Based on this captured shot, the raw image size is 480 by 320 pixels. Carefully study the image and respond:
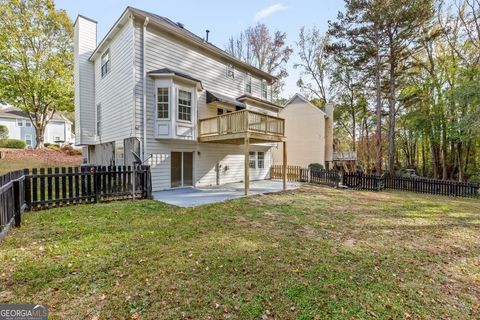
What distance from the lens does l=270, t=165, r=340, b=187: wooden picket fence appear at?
→ 1491 cm

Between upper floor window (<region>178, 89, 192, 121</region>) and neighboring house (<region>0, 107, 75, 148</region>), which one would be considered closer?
upper floor window (<region>178, 89, 192, 121</region>)

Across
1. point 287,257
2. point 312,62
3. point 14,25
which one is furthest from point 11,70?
point 312,62

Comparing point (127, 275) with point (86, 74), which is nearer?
point (127, 275)

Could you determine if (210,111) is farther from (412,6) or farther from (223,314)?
(412,6)

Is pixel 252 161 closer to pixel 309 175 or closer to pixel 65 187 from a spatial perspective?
pixel 309 175

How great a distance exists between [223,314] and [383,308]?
198 centimetres

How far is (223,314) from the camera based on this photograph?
2598 mm

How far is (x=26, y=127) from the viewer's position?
32.1 metres

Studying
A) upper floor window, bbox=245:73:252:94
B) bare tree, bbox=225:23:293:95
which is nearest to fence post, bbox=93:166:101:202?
upper floor window, bbox=245:73:252:94

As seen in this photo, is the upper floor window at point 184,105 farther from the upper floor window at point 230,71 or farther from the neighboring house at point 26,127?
the neighboring house at point 26,127

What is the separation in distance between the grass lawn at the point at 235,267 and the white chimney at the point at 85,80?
407 inches

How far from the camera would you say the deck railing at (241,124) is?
10.4 m

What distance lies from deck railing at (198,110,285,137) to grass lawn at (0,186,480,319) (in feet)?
16.9

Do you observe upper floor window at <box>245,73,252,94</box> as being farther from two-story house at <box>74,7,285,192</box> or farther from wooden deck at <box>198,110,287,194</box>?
wooden deck at <box>198,110,287,194</box>
